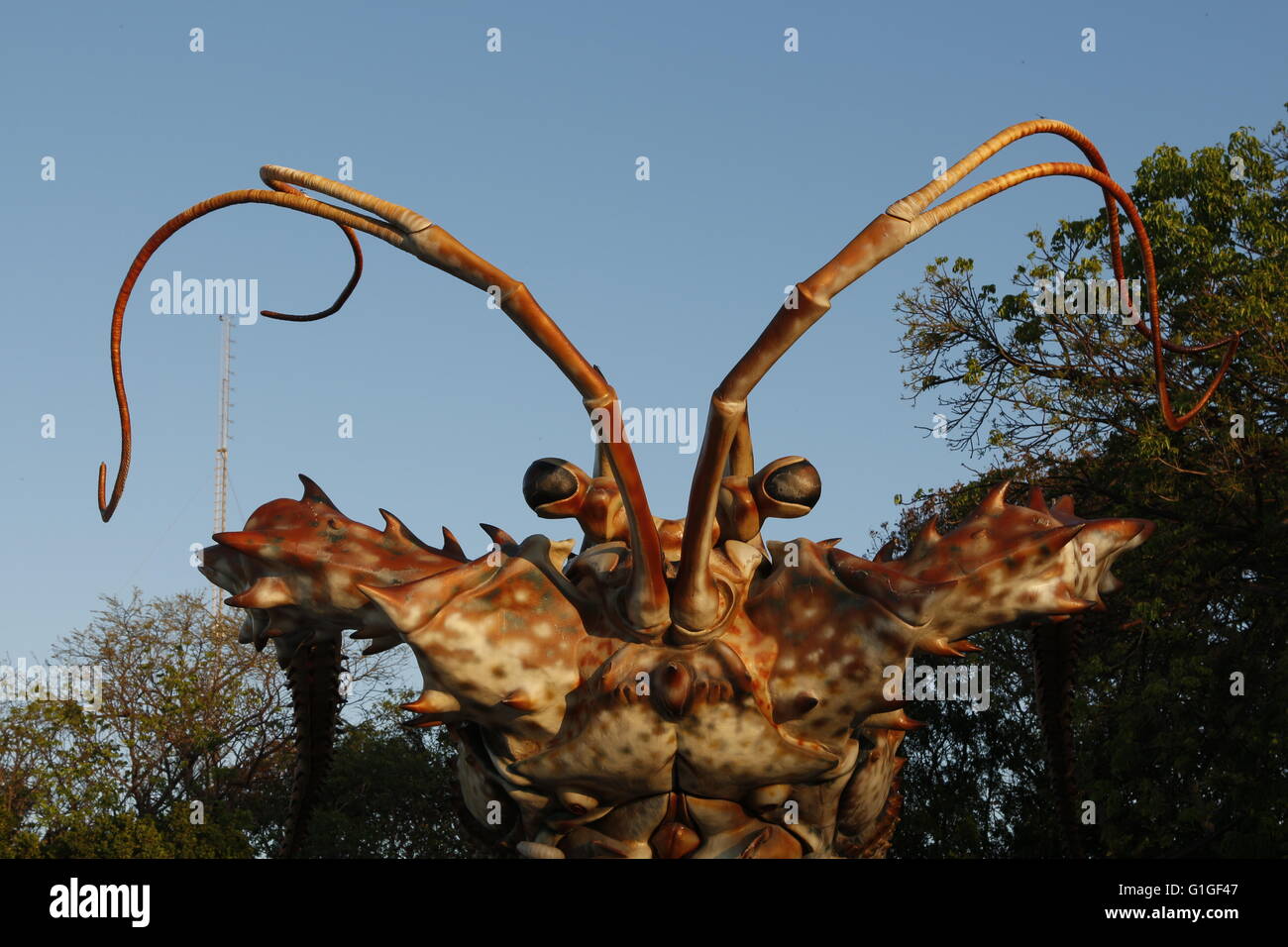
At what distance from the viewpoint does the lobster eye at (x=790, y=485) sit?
7.00 meters

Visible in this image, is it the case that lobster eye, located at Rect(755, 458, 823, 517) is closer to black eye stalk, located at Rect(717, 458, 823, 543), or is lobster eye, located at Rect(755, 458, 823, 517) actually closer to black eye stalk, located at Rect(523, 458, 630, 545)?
black eye stalk, located at Rect(717, 458, 823, 543)

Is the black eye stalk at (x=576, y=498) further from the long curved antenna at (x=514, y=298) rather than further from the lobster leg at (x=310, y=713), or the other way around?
the lobster leg at (x=310, y=713)

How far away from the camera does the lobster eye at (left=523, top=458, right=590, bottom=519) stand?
276 inches

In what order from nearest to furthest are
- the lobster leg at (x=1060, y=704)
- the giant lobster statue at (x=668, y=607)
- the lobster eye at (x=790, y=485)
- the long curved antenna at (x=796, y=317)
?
the long curved antenna at (x=796, y=317)
the giant lobster statue at (x=668, y=607)
the lobster eye at (x=790, y=485)
the lobster leg at (x=1060, y=704)

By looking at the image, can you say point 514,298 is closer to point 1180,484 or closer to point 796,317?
point 796,317

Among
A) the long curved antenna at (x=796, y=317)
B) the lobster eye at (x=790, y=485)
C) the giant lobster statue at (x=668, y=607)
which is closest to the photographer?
the long curved antenna at (x=796, y=317)

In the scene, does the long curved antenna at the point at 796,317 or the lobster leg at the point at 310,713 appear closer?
the long curved antenna at the point at 796,317

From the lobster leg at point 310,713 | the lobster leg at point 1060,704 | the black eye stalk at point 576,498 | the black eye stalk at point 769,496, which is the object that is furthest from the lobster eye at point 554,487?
the lobster leg at point 1060,704

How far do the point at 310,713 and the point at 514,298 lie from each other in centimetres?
303

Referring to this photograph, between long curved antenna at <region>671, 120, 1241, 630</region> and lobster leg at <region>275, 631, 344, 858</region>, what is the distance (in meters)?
2.09

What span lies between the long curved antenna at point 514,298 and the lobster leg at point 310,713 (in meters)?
1.93

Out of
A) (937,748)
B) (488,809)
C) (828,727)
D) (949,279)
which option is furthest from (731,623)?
(937,748)

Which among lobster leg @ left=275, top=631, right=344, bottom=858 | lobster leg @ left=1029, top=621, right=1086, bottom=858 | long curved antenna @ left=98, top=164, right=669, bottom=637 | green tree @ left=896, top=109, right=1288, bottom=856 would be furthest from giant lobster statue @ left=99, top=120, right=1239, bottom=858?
green tree @ left=896, top=109, right=1288, bottom=856
